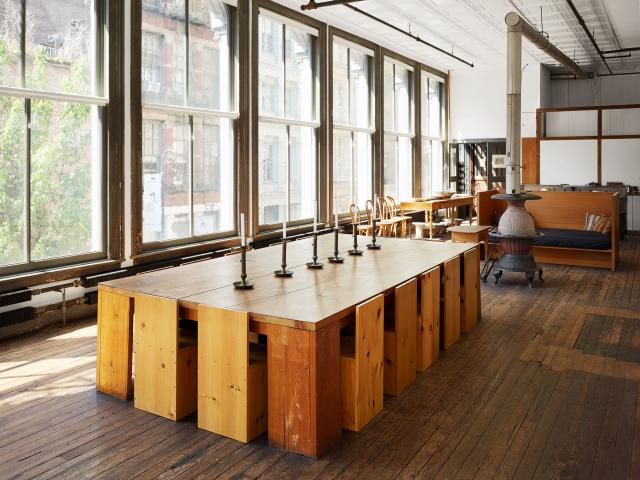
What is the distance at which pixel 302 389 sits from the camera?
9.54 ft

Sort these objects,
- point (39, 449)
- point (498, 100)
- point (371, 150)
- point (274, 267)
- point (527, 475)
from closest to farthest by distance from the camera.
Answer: point (527, 475)
point (39, 449)
point (274, 267)
point (371, 150)
point (498, 100)

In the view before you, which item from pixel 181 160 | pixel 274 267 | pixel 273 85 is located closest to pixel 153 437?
pixel 274 267

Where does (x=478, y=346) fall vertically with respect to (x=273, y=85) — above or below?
below

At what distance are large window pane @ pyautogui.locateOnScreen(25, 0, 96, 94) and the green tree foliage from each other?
0.5 inches

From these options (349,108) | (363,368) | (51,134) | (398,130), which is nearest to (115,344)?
(363,368)

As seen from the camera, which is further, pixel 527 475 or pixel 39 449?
pixel 39 449

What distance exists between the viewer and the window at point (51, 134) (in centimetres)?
501

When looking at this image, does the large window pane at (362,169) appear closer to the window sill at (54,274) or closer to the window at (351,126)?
the window at (351,126)

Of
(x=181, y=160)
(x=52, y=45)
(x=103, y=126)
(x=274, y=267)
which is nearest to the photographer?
(x=274, y=267)

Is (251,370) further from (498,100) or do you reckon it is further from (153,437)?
(498,100)

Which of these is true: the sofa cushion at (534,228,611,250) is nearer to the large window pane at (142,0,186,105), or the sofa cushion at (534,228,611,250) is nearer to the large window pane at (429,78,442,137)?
the large window pane at (142,0,186,105)

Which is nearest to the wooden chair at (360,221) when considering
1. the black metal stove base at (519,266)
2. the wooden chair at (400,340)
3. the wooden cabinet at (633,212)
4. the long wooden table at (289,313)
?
the black metal stove base at (519,266)

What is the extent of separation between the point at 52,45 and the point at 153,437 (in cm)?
383

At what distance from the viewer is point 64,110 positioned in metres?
5.45
